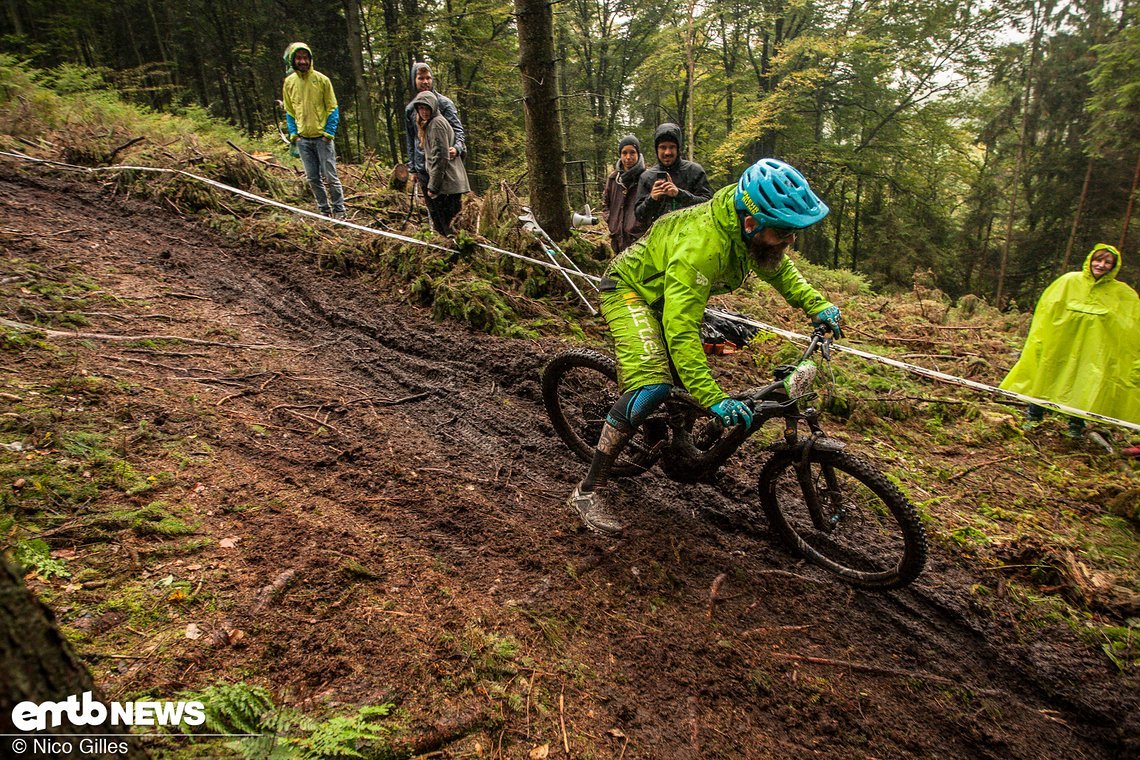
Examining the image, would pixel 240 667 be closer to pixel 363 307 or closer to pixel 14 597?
pixel 14 597

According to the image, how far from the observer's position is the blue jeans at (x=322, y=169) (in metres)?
8.82

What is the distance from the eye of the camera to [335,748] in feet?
6.63

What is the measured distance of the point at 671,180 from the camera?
20.1ft

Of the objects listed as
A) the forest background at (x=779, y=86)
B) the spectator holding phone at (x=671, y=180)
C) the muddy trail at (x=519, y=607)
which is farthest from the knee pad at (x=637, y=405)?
the forest background at (x=779, y=86)

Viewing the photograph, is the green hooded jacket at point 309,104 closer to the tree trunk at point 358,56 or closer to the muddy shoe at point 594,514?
the muddy shoe at point 594,514

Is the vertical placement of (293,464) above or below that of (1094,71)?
below

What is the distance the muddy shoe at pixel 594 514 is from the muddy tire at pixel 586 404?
50cm

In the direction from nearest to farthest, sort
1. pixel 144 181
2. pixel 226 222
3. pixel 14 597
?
1. pixel 14 597
2. pixel 226 222
3. pixel 144 181

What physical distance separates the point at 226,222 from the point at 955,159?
3076cm

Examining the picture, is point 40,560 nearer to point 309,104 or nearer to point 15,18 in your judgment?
point 309,104

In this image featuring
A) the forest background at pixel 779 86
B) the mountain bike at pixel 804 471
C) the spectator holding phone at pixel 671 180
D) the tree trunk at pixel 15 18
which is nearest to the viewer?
the mountain bike at pixel 804 471

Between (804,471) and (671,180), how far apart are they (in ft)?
12.4

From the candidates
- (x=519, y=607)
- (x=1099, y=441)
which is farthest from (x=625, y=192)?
(x=1099, y=441)

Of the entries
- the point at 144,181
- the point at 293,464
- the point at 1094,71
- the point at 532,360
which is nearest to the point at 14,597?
the point at 293,464
